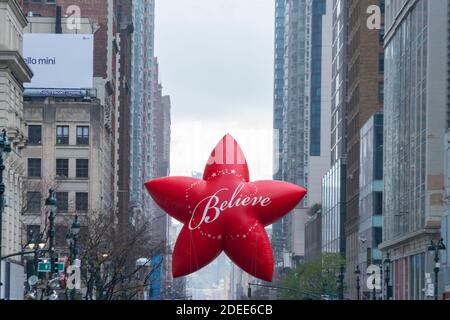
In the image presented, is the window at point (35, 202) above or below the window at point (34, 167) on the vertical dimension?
below

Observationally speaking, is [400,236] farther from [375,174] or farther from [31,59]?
[31,59]

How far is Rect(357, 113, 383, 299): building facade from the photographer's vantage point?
422ft

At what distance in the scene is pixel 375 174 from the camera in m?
130

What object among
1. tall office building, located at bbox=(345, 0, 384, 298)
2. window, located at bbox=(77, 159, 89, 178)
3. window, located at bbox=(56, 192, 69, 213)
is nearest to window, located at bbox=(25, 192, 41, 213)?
window, located at bbox=(56, 192, 69, 213)

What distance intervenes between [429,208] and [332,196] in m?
82.9

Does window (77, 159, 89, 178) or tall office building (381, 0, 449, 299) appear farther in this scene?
window (77, 159, 89, 178)

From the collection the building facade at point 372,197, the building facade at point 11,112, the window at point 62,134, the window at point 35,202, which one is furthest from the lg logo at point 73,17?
the building facade at point 11,112

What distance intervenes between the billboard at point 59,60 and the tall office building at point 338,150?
131ft

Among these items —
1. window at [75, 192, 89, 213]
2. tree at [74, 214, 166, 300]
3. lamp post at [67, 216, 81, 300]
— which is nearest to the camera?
lamp post at [67, 216, 81, 300]

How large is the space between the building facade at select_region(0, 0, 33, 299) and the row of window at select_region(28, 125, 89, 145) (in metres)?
57.4

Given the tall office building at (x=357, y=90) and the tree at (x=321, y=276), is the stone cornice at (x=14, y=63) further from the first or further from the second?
the tall office building at (x=357, y=90)

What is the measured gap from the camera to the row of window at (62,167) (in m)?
136

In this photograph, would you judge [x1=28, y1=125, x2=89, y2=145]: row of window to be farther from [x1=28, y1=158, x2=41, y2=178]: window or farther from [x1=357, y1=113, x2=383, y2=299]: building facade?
[x1=357, y1=113, x2=383, y2=299]: building facade

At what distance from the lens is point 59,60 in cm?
13625
